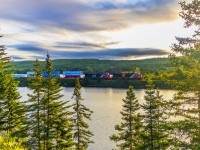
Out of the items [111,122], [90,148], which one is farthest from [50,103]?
[111,122]

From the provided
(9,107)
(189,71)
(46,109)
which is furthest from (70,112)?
(189,71)

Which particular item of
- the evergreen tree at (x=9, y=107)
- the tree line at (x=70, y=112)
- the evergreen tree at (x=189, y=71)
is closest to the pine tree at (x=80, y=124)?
the tree line at (x=70, y=112)

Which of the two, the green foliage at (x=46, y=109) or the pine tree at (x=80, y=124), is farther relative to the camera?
the pine tree at (x=80, y=124)

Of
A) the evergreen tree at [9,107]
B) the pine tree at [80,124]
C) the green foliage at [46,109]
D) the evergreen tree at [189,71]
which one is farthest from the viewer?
the pine tree at [80,124]

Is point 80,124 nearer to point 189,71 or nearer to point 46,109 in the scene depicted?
point 46,109

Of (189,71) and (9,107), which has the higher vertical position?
(189,71)

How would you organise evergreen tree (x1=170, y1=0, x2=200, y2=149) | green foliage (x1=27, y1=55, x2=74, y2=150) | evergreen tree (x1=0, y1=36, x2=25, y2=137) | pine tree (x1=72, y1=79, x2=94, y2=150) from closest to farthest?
evergreen tree (x1=170, y1=0, x2=200, y2=149) → green foliage (x1=27, y1=55, x2=74, y2=150) → evergreen tree (x1=0, y1=36, x2=25, y2=137) → pine tree (x1=72, y1=79, x2=94, y2=150)

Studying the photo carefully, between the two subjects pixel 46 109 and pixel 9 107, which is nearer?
pixel 46 109

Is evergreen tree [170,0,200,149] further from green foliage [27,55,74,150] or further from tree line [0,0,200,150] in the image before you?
green foliage [27,55,74,150]

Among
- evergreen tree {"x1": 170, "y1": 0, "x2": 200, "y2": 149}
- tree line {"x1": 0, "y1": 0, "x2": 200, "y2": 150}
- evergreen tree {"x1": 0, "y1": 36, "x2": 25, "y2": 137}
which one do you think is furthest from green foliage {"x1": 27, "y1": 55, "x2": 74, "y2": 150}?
evergreen tree {"x1": 170, "y1": 0, "x2": 200, "y2": 149}

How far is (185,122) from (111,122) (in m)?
61.8

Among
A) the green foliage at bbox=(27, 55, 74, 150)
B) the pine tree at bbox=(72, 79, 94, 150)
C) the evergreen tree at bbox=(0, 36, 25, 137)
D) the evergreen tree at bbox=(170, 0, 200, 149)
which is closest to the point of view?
the evergreen tree at bbox=(170, 0, 200, 149)

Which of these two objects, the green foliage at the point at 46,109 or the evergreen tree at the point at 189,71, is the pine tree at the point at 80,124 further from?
the evergreen tree at the point at 189,71

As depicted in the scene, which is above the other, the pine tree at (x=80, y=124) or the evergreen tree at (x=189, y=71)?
the evergreen tree at (x=189, y=71)
